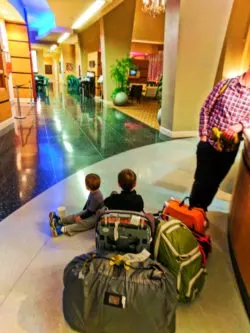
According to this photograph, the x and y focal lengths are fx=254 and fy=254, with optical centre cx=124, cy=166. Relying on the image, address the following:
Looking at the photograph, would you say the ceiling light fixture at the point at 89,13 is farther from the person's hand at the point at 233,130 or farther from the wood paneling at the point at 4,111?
the person's hand at the point at 233,130

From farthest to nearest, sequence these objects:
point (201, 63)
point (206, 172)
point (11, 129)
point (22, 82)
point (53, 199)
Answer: point (22, 82)
point (11, 129)
point (201, 63)
point (53, 199)
point (206, 172)

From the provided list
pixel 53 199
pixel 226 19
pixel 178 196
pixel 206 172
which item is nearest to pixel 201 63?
pixel 226 19

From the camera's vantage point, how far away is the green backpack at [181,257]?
1469 millimetres

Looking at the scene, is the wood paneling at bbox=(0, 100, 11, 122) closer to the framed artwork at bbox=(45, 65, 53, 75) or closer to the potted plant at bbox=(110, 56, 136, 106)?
the potted plant at bbox=(110, 56, 136, 106)

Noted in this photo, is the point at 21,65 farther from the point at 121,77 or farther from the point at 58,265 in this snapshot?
the point at 58,265

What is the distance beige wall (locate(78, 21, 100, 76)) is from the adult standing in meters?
12.6

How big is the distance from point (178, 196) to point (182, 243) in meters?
1.44

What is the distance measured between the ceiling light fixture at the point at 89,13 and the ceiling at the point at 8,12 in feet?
7.63

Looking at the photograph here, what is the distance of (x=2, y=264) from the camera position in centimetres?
181

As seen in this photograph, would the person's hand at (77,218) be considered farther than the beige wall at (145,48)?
No

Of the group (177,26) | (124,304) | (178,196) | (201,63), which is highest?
(177,26)

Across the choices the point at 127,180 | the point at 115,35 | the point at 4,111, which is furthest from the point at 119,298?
the point at 115,35

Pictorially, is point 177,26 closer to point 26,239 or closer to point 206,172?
point 206,172

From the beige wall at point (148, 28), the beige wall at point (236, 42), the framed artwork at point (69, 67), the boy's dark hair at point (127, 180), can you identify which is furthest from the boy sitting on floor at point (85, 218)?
the framed artwork at point (69, 67)
